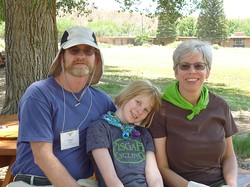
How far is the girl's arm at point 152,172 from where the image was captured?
2.42 meters

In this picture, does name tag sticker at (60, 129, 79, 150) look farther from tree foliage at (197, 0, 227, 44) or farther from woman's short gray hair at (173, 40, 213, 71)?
tree foliage at (197, 0, 227, 44)

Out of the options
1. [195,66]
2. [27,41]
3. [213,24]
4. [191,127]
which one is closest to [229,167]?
[191,127]

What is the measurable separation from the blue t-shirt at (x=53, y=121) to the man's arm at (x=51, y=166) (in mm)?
47

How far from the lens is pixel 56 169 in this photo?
229cm

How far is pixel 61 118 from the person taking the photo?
242cm

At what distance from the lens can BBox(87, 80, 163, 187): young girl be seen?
2359 millimetres

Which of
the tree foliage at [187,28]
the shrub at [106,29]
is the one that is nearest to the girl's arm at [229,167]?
the tree foliage at [187,28]

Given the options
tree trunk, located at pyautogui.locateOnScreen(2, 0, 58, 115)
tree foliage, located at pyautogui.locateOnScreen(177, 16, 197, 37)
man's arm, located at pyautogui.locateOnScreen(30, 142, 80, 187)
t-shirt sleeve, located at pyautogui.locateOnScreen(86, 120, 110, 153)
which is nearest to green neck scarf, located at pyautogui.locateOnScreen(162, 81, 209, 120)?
t-shirt sleeve, located at pyautogui.locateOnScreen(86, 120, 110, 153)

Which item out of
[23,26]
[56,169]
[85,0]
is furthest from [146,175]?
[85,0]

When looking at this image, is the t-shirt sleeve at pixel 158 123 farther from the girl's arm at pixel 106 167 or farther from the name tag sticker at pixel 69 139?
the name tag sticker at pixel 69 139

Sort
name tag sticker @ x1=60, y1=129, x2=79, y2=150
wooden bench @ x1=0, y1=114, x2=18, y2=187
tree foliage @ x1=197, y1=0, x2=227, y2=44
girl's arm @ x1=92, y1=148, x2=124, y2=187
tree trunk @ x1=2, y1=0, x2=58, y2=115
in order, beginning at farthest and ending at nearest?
tree foliage @ x1=197, y1=0, x2=227, y2=44 → tree trunk @ x1=2, y1=0, x2=58, y2=115 → wooden bench @ x1=0, y1=114, x2=18, y2=187 → name tag sticker @ x1=60, y1=129, x2=79, y2=150 → girl's arm @ x1=92, y1=148, x2=124, y2=187

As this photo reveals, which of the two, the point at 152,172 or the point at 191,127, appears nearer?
the point at 152,172

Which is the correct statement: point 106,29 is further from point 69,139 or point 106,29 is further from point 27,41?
point 69,139

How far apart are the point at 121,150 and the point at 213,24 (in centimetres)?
7578
